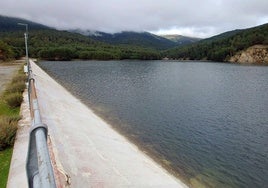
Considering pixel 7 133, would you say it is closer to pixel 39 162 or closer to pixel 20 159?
pixel 20 159

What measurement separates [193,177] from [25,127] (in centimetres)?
931

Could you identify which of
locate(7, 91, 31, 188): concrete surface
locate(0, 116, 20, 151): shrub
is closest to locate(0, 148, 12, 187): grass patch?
locate(7, 91, 31, 188): concrete surface

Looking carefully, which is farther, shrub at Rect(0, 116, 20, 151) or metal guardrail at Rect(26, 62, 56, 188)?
shrub at Rect(0, 116, 20, 151)

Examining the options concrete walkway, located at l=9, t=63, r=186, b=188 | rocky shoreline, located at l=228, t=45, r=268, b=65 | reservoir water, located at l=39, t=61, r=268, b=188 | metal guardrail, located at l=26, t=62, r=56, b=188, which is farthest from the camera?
rocky shoreline, located at l=228, t=45, r=268, b=65

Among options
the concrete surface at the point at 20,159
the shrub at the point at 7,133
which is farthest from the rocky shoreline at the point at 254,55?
the shrub at the point at 7,133

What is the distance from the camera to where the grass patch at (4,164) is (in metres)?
9.03

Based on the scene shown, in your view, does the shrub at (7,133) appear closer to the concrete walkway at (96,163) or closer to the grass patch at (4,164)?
the grass patch at (4,164)

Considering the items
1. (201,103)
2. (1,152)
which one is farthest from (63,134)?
(201,103)

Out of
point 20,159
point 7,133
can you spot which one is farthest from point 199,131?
point 20,159

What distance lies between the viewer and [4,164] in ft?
33.8

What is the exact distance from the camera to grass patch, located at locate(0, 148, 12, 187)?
9.03 meters

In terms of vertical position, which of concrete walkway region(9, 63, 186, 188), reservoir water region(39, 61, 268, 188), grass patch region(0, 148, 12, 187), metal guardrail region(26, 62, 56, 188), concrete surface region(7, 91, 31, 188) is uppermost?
metal guardrail region(26, 62, 56, 188)

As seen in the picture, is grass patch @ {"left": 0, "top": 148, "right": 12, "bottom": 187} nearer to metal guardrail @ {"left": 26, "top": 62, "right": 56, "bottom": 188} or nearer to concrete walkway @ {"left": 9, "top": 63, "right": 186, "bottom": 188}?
concrete walkway @ {"left": 9, "top": 63, "right": 186, "bottom": 188}

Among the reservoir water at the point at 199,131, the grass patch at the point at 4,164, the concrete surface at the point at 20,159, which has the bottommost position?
the reservoir water at the point at 199,131
